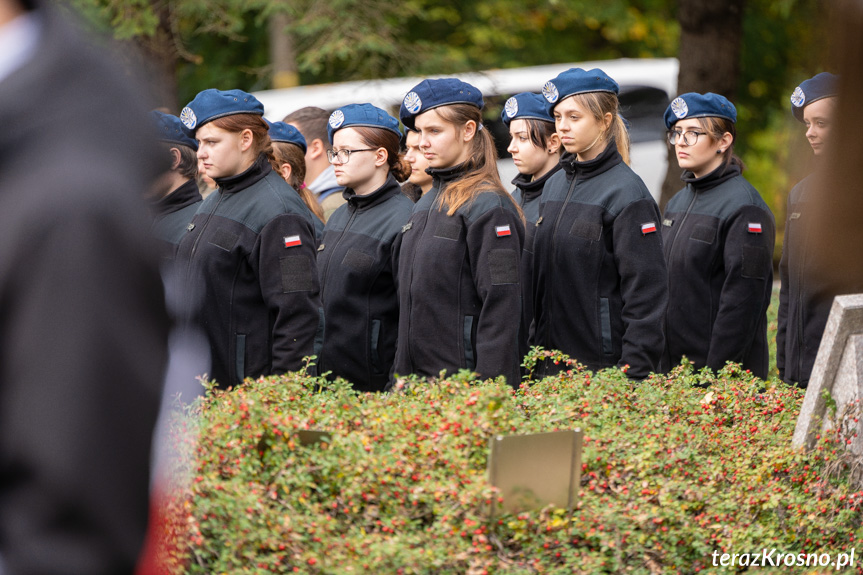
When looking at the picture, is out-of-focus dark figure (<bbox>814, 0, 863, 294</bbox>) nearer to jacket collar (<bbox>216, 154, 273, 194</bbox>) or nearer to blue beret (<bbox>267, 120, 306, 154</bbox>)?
jacket collar (<bbox>216, 154, 273, 194</bbox>)

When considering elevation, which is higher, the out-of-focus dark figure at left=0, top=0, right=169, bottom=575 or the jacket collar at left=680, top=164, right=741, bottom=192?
the out-of-focus dark figure at left=0, top=0, right=169, bottom=575

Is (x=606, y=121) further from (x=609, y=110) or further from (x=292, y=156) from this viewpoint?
(x=292, y=156)

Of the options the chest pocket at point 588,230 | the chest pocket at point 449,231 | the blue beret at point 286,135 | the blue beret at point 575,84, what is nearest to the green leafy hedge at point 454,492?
the chest pocket at point 449,231

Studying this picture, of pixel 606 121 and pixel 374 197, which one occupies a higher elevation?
pixel 606 121

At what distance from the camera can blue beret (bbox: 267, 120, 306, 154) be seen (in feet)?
21.0

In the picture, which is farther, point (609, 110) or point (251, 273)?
point (609, 110)

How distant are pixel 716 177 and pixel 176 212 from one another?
10.3 feet

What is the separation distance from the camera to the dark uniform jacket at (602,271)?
16.3ft

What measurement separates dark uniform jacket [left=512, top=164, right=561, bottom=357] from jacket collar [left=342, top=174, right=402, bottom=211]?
0.76 m

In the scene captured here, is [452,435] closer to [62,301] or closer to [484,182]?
[484,182]

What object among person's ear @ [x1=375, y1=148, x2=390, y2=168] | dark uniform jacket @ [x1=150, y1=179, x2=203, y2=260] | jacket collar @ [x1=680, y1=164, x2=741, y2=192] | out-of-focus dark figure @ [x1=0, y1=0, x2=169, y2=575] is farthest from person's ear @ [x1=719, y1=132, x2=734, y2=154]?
out-of-focus dark figure @ [x1=0, y1=0, x2=169, y2=575]

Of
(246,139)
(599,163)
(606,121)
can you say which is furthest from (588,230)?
(246,139)

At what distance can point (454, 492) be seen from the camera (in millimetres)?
3008

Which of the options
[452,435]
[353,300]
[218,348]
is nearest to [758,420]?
[452,435]
